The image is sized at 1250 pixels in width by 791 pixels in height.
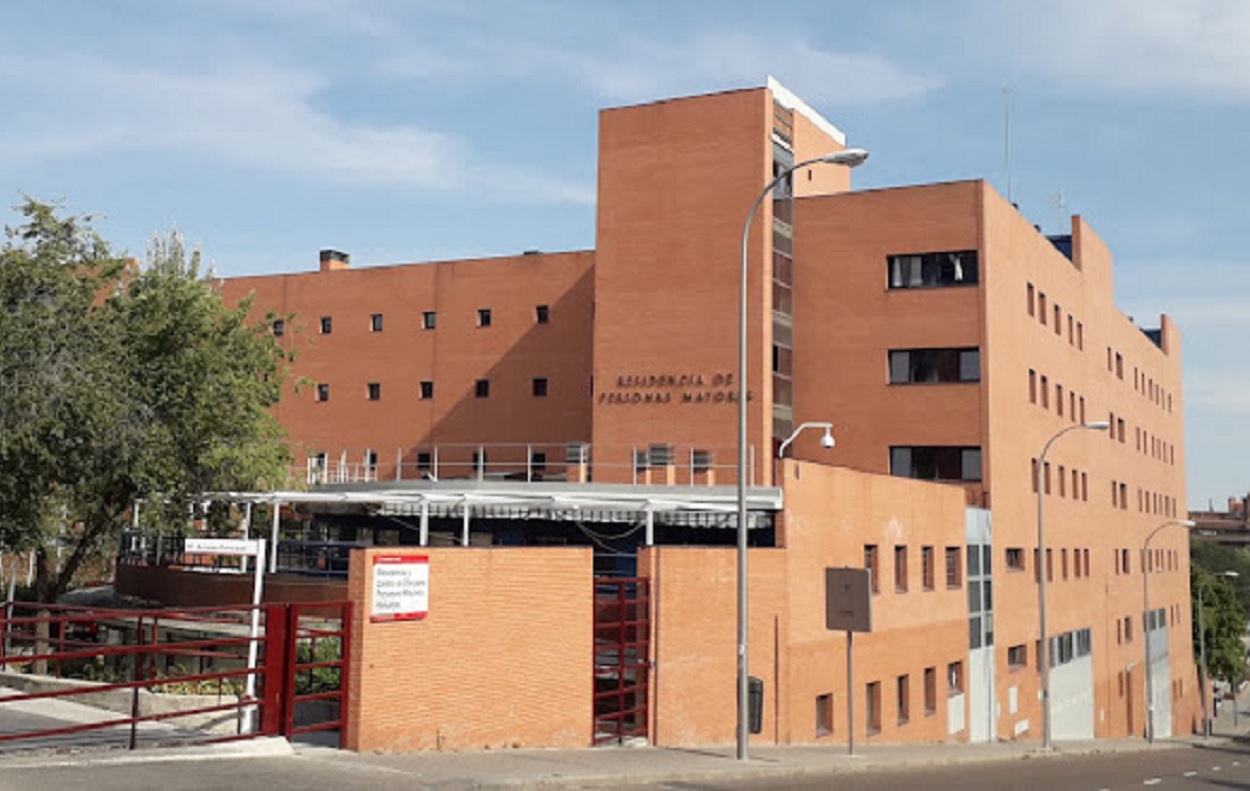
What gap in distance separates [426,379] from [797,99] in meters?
19.6

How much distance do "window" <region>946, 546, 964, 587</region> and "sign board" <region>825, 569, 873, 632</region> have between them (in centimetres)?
1592

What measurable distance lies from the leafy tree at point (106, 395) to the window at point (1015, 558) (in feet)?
79.5

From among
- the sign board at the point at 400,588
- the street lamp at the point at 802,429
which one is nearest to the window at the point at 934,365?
the street lamp at the point at 802,429

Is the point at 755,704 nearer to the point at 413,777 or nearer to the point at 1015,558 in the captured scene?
the point at 413,777

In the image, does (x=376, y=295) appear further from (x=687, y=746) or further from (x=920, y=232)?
(x=687, y=746)

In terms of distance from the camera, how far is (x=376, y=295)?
52.1 m

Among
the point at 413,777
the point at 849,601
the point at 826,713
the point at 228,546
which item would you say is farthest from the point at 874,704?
the point at 413,777

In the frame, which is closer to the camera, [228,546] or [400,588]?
[400,588]

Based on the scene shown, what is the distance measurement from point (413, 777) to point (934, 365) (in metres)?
27.7

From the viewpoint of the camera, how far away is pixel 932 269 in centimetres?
3759

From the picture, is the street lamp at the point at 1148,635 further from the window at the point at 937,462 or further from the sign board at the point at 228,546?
the sign board at the point at 228,546

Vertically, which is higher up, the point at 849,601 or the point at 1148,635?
the point at 849,601

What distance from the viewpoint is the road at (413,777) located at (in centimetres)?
1140

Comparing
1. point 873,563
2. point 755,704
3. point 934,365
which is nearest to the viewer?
point 755,704
